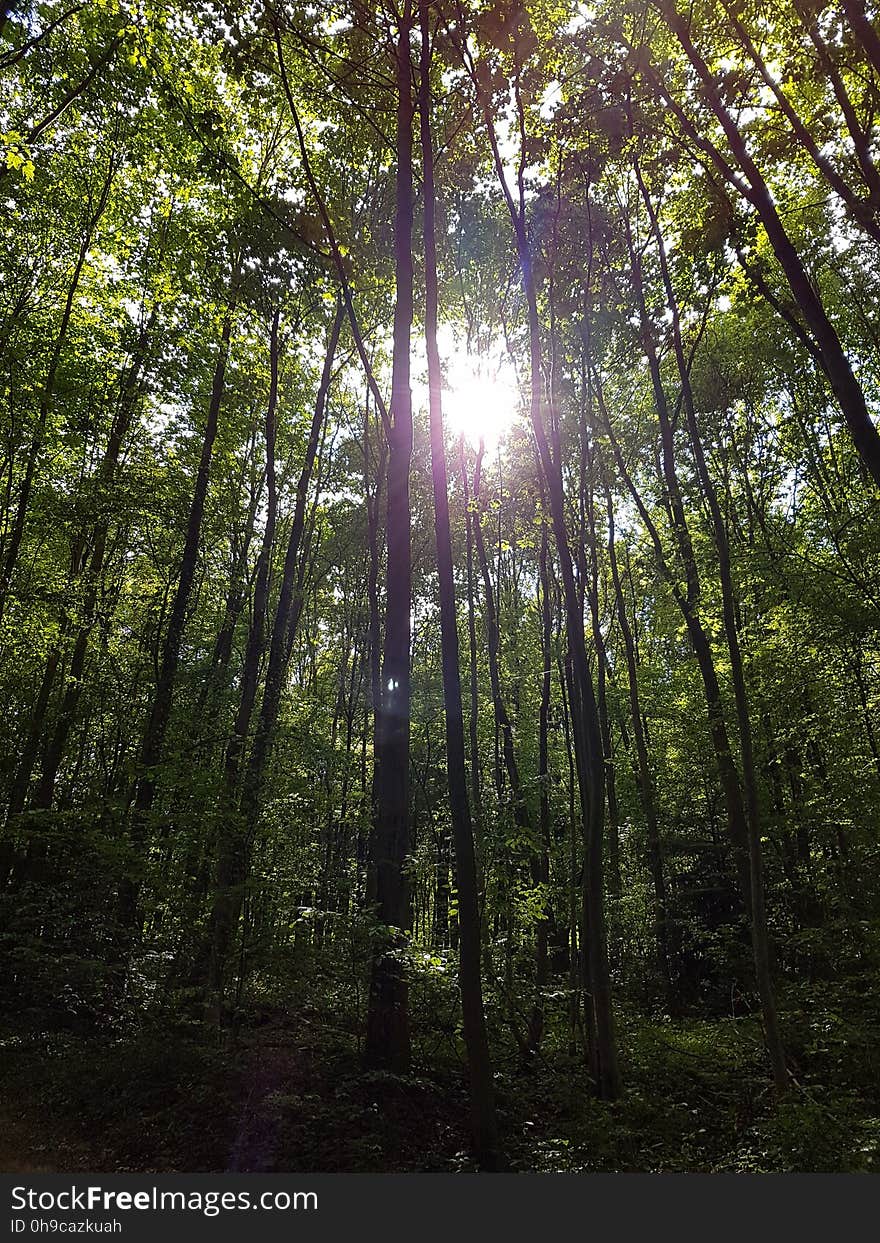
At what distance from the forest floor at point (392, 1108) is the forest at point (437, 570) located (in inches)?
2.0

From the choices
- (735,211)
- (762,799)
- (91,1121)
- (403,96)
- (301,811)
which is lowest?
(91,1121)

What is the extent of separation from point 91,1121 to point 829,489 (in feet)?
53.0

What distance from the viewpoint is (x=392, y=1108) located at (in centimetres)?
569

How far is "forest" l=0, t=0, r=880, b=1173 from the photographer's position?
19.2ft

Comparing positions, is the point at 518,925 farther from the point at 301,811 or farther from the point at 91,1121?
the point at 91,1121

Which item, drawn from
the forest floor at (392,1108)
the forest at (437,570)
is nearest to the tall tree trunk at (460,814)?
the forest at (437,570)

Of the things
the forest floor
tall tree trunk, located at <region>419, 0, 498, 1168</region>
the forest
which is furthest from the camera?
the forest

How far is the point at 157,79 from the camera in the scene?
29.8 ft

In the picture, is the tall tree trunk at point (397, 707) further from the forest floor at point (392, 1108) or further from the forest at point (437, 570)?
the forest floor at point (392, 1108)

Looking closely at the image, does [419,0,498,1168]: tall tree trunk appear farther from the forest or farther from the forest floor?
the forest floor

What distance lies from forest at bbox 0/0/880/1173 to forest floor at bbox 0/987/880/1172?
2.0 inches

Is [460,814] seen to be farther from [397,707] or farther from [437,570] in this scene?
[437,570]

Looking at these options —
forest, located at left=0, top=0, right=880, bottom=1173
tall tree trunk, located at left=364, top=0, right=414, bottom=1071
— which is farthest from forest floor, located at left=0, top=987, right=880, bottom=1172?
tall tree trunk, located at left=364, top=0, right=414, bottom=1071

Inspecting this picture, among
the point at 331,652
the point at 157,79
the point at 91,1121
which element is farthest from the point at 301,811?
the point at 331,652
